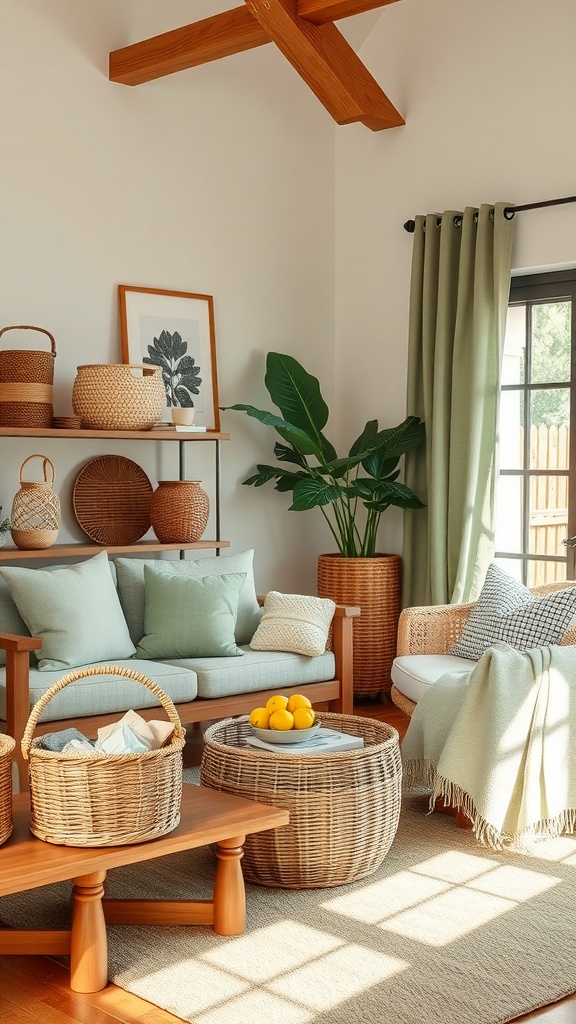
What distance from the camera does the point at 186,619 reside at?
4.57 m

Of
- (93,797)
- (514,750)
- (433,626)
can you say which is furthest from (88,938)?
(433,626)

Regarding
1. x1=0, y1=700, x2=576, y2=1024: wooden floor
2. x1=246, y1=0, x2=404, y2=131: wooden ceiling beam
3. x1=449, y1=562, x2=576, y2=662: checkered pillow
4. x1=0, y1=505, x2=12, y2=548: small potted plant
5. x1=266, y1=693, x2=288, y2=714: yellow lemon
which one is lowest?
x1=0, y1=700, x2=576, y2=1024: wooden floor

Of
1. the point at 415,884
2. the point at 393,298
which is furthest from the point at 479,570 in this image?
the point at 415,884

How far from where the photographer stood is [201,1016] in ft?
8.20

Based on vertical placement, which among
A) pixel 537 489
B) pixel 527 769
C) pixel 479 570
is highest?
pixel 537 489

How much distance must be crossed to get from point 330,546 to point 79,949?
3992mm

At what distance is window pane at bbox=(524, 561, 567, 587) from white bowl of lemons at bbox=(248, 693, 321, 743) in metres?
2.39

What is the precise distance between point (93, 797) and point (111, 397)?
2.59 meters

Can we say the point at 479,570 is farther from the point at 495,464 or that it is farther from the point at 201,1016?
the point at 201,1016

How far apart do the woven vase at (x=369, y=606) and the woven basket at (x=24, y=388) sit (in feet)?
5.86

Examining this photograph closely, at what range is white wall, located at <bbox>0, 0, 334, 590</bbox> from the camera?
16.5 ft

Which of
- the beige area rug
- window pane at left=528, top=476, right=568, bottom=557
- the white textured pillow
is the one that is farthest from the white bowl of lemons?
window pane at left=528, top=476, right=568, bottom=557

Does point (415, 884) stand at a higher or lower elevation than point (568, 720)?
lower

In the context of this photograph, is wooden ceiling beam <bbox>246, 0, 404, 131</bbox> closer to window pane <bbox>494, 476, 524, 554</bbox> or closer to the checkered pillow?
window pane <bbox>494, 476, 524, 554</bbox>
